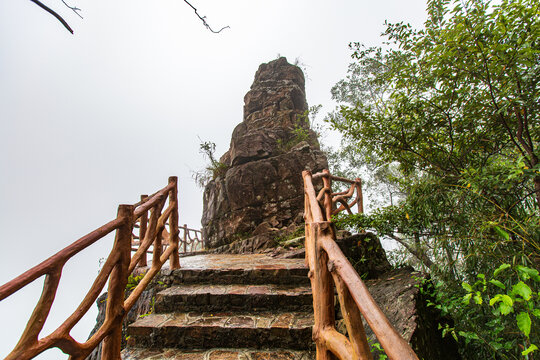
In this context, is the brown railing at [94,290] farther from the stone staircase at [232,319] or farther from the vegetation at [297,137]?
the vegetation at [297,137]

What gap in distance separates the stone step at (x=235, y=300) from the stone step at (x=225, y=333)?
0.63ft

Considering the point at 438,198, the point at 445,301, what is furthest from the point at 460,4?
the point at 445,301

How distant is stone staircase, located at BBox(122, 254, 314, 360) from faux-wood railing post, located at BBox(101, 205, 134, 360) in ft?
0.96

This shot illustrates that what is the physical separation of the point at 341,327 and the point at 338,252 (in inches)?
48.5

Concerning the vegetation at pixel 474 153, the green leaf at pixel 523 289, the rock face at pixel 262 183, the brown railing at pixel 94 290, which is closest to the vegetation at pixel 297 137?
the rock face at pixel 262 183

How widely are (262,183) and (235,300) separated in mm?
4831

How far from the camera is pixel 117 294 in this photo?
1710mm

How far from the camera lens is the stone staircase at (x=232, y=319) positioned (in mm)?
1951

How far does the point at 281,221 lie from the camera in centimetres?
663

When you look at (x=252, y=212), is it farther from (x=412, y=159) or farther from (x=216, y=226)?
(x=412, y=159)

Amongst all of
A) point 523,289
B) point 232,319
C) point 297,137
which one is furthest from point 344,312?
point 297,137

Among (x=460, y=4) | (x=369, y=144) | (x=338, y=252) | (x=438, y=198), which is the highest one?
(x=460, y=4)

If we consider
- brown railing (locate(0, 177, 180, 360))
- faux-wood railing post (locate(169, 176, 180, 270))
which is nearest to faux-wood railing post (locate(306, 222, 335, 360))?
brown railing (locate(0, 177, 180, 360))

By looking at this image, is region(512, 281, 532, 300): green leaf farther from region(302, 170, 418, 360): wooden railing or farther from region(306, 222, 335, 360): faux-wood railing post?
region(306, 222, 335, 360): faux-wood railing post
